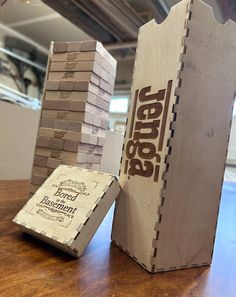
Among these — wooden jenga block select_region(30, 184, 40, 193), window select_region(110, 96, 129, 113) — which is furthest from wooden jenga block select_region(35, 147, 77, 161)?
window select_region(110, 96, 129, 113)

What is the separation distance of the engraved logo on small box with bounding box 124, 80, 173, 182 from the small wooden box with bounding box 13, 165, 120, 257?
0.26ft

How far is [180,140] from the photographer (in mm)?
608

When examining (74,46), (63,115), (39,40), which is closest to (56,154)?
(63,115)

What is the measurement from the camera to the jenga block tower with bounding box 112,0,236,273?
0.60 m

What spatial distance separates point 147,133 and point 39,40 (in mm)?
3017

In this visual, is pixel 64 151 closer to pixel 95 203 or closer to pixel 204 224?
pixel 95 203

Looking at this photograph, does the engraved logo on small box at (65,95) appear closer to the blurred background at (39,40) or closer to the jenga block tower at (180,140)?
the jenga block tower at (180,140)

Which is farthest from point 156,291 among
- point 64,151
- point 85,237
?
point 64,151

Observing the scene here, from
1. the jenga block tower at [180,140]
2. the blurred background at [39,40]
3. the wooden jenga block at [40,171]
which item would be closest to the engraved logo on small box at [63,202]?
the jenga block tower at [180,140]

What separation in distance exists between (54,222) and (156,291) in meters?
0.28

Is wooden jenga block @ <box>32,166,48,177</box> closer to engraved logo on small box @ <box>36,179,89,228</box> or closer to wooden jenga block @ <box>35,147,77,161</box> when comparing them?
wooden jenga block @ <box>35,147,77,161</box>

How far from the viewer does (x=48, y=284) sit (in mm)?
484

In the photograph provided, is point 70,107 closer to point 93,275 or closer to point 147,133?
point 147,133

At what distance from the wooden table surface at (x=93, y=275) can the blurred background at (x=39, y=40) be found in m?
1.31
